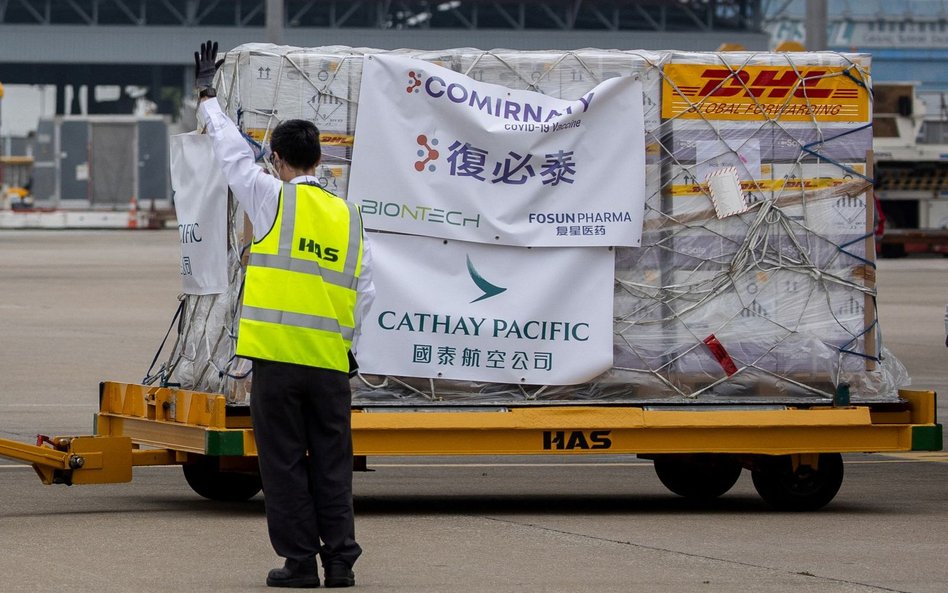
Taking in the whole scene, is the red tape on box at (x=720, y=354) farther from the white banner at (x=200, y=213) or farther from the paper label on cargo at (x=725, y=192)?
the white banner at (x=200, y=213)

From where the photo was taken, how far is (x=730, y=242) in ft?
29.6

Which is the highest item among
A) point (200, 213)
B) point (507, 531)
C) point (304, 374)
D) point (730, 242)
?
point (200, 213)

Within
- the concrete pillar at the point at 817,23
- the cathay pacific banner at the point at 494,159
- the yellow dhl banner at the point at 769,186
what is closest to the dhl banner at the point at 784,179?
the yellow dhl banner at the point at 769,186

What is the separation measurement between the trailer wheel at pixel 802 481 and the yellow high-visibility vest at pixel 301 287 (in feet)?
11.0

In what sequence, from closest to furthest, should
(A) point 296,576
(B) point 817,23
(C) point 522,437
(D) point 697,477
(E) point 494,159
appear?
(A) point 296,576 < (C) point 522,437 < (E) point 494,159 < (D) point 697,477 < (B) point 817,23

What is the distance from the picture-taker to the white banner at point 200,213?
8.84m

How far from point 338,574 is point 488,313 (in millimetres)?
2552

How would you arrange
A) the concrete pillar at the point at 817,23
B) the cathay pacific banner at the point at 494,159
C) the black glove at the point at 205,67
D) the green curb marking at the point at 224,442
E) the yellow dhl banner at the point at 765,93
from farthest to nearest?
the concrete pillar at the point at 817,23 < the yellow dhl banner at the point at 765,93 < the cathay pacific banner at the point at 494,159 < the green curb marking at the point at 224,442 < the black glove at the point at 205,67

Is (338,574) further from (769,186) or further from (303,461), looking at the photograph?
(769,186)

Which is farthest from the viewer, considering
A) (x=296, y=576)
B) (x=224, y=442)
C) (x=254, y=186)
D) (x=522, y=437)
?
(x=522, y=437)

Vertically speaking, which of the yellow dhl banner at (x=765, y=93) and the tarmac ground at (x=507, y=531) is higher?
the yellow dhl banner at (x=765, y=93)

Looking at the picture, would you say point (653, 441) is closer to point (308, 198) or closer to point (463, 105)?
point (463, 105)

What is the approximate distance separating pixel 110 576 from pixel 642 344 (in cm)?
332

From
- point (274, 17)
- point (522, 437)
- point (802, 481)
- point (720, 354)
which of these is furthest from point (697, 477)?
point (274, 17)
